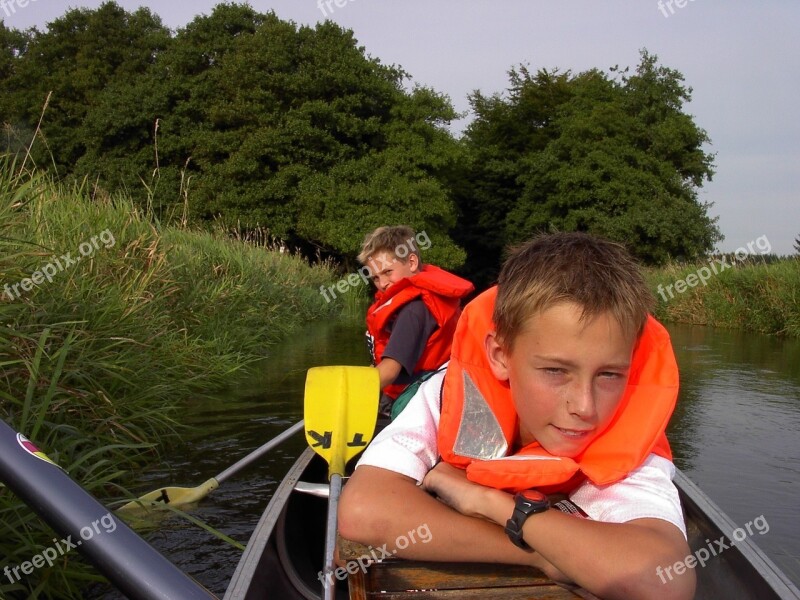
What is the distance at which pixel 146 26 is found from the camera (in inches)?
1074

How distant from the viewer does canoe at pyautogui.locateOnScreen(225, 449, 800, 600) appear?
1548mm

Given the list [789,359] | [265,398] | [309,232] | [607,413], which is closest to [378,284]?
[265,398]

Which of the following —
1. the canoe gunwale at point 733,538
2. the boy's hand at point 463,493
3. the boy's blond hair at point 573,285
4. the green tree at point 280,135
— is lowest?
the canoe gunwale at point 733,538

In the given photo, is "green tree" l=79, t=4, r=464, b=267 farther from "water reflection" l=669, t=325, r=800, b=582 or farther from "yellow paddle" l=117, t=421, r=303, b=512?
"yellow paddle" l=117, t=421, r=303, b=512

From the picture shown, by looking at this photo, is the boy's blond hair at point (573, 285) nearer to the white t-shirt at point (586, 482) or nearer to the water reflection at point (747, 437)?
the white t-shirt at point (586, 482)

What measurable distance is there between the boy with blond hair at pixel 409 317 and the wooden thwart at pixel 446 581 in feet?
5.13

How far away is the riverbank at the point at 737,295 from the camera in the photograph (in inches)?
463

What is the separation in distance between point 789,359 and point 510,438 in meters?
8.49

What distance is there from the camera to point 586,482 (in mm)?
1619

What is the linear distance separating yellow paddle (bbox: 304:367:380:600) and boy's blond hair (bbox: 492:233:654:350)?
3.97 feet

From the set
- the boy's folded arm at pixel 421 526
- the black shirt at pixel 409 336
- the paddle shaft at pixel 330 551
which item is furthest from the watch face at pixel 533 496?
the black shirt at pixel 409 336

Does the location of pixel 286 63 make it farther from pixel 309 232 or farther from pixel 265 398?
pixel 265 398

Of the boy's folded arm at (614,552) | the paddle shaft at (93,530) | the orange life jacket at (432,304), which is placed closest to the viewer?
the paddle shaft at (93,530)

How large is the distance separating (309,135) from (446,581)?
73.0ft
